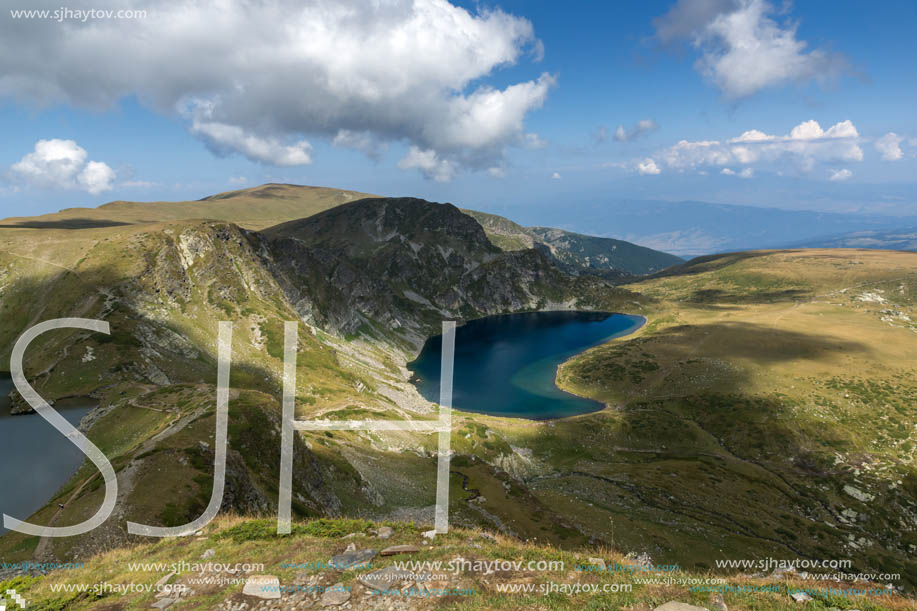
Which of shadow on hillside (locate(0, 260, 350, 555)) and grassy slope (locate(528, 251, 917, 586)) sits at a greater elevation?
shadow on hillside (locate(0, 260, 350, 555))

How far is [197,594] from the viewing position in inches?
635

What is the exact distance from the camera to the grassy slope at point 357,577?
46.4ft

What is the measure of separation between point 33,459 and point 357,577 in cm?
5582

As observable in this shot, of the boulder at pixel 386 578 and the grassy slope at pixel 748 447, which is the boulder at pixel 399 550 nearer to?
the boulder at pixel 386 578

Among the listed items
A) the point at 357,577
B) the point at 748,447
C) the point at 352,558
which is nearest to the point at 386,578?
the point at 357,577

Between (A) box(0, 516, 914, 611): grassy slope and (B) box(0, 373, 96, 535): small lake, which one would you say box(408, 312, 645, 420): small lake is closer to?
(B) box(0, 373, 96, 535): small lake

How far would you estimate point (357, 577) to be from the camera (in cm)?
1606

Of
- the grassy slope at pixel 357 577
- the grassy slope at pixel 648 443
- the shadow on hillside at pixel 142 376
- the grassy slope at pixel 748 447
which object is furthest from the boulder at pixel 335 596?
the grassy slope at pixel 748 447

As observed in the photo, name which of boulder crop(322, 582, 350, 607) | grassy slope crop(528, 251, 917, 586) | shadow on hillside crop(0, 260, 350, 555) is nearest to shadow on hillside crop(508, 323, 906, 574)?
grassy slope crop(528, 251, 917, 586)

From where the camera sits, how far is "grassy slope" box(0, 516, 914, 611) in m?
14.1

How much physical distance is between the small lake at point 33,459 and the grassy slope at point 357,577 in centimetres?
2810

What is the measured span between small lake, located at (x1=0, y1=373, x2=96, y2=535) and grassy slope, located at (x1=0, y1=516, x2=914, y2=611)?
2810 cm

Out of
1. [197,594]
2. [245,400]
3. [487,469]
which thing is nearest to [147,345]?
[245,400]

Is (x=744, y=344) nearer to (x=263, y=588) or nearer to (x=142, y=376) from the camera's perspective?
(x=263, y=588)
